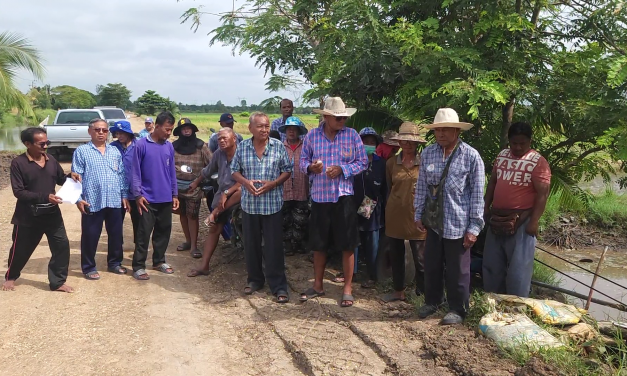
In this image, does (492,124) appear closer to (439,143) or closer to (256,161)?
(439,143)

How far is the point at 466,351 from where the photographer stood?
141 inches

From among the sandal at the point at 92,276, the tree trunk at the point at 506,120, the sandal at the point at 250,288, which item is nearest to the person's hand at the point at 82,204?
the sandal at the point at 92,276

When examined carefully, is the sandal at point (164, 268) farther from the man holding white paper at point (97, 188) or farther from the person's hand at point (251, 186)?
the person's hand at point (251, 186)

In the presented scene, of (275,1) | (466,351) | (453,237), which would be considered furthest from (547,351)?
(275,1)

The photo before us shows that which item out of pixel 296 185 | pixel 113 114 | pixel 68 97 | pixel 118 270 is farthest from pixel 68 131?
pixel 68 97

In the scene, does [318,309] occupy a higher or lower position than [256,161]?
lower

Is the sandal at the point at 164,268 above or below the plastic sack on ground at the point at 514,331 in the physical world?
below

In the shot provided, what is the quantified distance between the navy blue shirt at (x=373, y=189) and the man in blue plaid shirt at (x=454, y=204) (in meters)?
0.96

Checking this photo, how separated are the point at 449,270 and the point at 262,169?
2013mm

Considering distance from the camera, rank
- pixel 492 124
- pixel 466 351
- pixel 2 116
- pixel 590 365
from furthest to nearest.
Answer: pixel 2 116, pixel 492 124, pixel 466 351, pixel 590 365

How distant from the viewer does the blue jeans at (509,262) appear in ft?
14.4

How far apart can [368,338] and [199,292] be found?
7.02 ft

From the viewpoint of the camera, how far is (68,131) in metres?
15.8

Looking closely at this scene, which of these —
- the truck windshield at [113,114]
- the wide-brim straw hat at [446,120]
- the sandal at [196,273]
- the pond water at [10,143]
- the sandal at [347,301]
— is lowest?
the pond water at [10,143]
